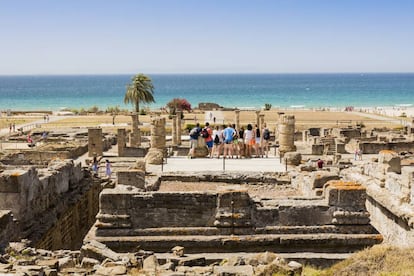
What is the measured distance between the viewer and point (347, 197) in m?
12.4

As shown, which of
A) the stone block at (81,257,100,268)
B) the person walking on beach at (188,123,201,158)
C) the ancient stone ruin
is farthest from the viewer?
the person walking on beach at (188,123,201,158)

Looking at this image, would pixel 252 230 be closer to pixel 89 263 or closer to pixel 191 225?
pixel 191 225

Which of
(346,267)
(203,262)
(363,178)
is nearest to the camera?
(346,267)

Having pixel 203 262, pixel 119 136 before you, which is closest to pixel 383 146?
pixel 119 136

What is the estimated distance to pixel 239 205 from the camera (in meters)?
12.2

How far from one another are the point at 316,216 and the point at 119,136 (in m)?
24.6

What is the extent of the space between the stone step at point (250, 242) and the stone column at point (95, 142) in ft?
76.0

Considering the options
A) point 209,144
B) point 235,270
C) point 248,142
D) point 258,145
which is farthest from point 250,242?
point 209,144

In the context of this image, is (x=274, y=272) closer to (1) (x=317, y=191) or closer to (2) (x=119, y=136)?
(1) (x=317, y=191)

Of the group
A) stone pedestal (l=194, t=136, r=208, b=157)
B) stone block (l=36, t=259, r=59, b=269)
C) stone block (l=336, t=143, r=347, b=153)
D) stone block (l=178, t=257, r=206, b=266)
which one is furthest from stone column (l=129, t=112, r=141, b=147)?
stone block (l=36, t=259, r=59, b=269)

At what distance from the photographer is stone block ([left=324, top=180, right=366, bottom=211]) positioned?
12.4 m

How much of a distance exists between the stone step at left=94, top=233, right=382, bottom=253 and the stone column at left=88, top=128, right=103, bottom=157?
2317 cm

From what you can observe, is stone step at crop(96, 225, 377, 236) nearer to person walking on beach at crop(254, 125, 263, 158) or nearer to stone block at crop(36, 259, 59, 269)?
stone block at crop(36, 259, 59, 269)

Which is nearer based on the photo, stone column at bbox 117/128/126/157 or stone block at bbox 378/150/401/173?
stone block at bbox 378/150/401/173
